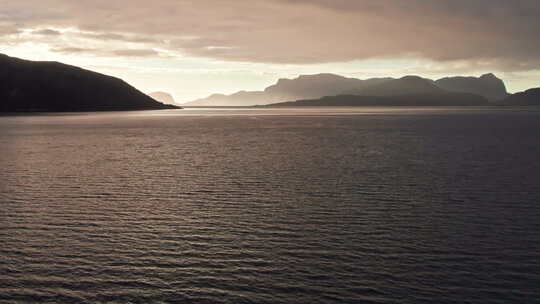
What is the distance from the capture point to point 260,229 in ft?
130

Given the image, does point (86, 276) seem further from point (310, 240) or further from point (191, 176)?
A: point (191, 176)

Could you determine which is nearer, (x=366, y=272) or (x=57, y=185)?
(x=366, y=272)

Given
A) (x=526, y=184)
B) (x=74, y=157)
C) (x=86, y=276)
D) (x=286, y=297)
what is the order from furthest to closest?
(x=74, y=157), (x=526, y=184), (x=86, y=276), (x=286, y=297)

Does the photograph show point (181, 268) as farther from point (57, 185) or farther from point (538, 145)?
point (538, 145)

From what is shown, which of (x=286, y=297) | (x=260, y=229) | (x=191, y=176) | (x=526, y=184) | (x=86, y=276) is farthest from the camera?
(x=191, y=176)

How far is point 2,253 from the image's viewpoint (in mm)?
33500

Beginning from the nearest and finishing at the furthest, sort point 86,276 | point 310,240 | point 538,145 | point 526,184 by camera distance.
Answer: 1. point 86,276
2. point 310,240
3. point 526,184
4. point 538,145

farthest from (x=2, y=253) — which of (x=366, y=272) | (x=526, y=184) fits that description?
(x=526, y=184)

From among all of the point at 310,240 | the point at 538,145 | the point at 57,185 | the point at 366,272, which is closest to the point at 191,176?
the point at 57,185

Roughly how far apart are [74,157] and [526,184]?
86588 millimetres

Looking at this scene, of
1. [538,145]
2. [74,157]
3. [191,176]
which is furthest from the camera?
[538,145]

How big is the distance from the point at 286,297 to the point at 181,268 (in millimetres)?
8536

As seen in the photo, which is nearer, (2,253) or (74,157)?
(2,253)

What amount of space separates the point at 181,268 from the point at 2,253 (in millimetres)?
14909
